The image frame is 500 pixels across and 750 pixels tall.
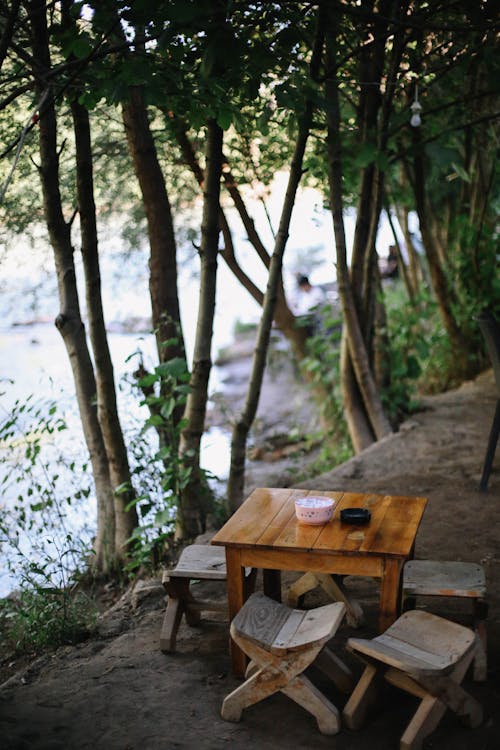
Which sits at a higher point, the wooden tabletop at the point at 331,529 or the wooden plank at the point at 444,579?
the wooden tabletop at the point at 331,529

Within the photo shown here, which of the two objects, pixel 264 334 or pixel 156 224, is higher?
pixel 156 224

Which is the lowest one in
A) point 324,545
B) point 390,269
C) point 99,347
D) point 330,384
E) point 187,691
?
point 187,691

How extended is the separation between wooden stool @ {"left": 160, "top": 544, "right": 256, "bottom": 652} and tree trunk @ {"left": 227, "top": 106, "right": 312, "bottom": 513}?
70.9 inches

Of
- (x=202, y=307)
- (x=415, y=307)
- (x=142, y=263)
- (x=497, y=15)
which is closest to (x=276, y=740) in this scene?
(x=202, y=307)

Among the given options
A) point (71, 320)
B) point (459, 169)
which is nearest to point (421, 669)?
point (459, 169)

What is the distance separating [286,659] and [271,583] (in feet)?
2.96

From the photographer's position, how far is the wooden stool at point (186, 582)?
3.74 m

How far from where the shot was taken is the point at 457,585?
11.2 feet

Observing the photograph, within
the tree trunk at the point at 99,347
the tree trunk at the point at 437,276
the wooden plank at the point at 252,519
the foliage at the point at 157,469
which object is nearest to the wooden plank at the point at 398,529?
the wooden plank at the point at 252,519

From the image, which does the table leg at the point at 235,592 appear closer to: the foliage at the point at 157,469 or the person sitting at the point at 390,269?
the foliage at the point at 157,469

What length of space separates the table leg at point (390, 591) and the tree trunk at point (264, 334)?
247 cm

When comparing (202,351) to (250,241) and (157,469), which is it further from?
(250,241)

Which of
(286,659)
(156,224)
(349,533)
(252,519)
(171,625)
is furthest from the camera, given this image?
(156,224)

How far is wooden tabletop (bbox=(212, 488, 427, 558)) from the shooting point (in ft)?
10.6
